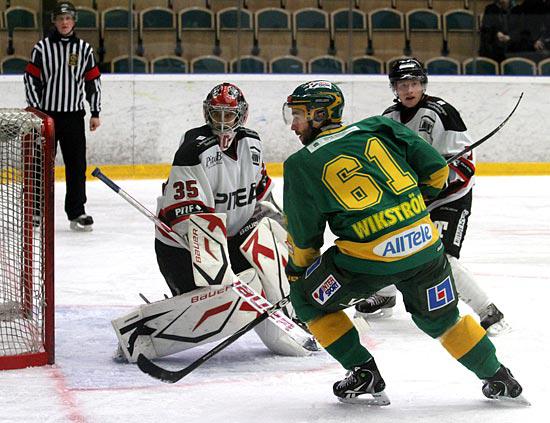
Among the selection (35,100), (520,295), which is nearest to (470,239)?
(520,295)

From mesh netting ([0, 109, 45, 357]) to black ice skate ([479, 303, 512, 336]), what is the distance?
1.53 metres

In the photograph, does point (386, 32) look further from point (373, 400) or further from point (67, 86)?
point (373, 400)

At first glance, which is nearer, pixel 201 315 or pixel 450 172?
pixel 201 315

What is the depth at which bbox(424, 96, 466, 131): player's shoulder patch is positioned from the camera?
4238mm

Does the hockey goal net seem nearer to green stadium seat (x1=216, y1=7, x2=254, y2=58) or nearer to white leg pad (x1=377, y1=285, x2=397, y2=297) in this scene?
white leg pad (x1=377, y1=285, x2=397, y2=297)

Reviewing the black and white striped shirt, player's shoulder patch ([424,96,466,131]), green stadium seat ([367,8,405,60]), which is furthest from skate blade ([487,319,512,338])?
green stadium seat ([367,8,405,60])

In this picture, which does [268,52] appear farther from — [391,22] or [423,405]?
[423,405]

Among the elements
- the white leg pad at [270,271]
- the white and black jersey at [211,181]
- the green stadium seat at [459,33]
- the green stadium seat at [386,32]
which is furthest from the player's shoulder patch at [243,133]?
the green stadium seat at [459,33]

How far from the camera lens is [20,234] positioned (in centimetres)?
390

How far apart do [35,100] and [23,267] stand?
291cm

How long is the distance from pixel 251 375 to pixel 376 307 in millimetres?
986

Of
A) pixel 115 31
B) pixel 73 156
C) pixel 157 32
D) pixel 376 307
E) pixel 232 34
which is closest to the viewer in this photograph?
pixel 376 307

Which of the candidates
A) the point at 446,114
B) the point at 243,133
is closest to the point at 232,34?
the point at 446,114

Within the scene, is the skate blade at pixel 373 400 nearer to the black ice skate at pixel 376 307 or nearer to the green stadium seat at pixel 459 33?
the black ice skate at pixel 376 307
